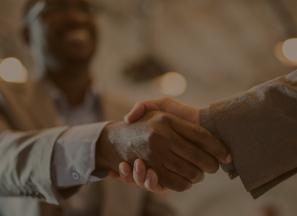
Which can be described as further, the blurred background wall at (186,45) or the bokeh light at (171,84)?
the bokeh light at (171,84)

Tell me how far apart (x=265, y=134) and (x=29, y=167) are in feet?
2.55

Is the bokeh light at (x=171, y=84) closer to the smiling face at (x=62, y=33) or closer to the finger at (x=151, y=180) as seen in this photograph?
the smiling face at (x=62, y=33)

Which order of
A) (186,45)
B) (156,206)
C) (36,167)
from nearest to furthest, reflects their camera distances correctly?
(36,167) → (156,206) → (186,45)

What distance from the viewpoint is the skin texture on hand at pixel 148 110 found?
71 cm

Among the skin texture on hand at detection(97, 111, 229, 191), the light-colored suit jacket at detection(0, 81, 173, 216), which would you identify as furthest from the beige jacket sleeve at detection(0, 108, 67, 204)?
the skin texture on hand at detection(97, 111, 229, 191)

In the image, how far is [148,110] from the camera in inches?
33.2

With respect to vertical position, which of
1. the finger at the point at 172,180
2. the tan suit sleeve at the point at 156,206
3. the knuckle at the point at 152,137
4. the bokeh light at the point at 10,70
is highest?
the bokeh light at the point at 10,70

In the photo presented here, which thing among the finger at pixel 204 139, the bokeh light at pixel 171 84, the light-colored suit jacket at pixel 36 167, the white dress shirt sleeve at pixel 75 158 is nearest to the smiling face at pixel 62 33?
the light-colored suit jacket at pixel 36 167

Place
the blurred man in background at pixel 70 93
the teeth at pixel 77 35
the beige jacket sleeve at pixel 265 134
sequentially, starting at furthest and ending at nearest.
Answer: the teeth at pixel 77 35 < the blurred man in background at pixel 70 93 < the beige jacket sleeve at pixel 265 134

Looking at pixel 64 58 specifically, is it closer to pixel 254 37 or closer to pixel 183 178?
pixel 183 178

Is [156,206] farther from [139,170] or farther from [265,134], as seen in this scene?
[265,134]

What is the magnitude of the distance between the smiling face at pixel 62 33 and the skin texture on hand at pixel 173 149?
43.2 inches

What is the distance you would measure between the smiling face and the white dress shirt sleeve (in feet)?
3.17

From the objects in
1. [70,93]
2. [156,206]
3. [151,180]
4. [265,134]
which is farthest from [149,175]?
[70,93]
